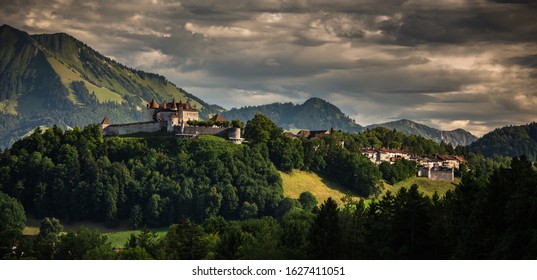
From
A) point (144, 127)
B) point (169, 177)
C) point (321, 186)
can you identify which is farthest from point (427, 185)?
point (144, 127)

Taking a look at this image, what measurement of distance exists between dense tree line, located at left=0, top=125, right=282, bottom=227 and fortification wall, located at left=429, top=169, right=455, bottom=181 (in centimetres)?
2824

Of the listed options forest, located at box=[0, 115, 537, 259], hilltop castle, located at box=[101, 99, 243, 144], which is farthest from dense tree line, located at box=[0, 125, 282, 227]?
hilltop castle, located at box=[101, 99, 243, 144]

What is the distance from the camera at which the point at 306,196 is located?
99.2 meters

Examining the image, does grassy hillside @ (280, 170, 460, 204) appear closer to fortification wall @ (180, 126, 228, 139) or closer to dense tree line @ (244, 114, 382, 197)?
dense tree line @ (244, 114, 382, 197)

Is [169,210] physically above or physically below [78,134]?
below

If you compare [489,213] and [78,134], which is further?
[78,134]

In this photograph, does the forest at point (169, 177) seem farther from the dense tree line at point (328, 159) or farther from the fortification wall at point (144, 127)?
the fortification wall at point (144, 127)

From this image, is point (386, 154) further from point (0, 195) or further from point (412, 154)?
point (0, 195)

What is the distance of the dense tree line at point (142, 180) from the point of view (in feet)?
319

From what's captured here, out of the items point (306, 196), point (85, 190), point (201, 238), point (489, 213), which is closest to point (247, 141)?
point (306, 196)

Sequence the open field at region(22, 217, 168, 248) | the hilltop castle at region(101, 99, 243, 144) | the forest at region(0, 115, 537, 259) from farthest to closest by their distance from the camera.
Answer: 1. the hilltop castle at region(101, 99, 243, 144)
2. the forest at region(0, 115, 537, 259)
3. the open field at region(22, 217, 168, 248)

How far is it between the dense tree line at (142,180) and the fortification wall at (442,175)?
92.7ft

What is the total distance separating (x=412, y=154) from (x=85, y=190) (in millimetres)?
55643

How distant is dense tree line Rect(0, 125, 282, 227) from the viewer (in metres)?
97.3
